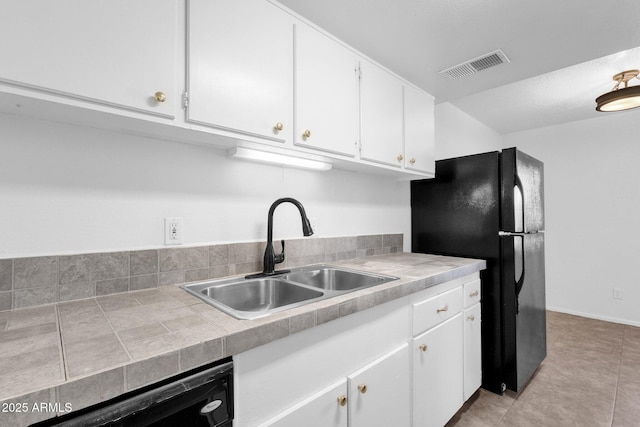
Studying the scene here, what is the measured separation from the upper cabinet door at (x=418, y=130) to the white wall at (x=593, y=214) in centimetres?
271

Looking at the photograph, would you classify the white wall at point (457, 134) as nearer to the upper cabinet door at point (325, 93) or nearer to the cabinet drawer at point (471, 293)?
the cabinet drawer at point (471, 293)

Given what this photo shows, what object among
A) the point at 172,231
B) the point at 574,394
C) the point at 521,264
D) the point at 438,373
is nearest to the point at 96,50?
Result: the point at 172,231

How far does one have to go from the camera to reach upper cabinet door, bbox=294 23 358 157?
1.36m

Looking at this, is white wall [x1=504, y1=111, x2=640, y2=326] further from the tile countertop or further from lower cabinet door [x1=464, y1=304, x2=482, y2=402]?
the tile countertop

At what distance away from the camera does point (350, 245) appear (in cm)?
203

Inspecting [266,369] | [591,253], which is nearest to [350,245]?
[266,369]

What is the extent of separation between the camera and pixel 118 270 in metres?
1.11

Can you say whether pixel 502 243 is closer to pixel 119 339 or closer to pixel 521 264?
pixel 521 264

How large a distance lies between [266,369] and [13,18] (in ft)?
3.80

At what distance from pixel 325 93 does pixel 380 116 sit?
0.47 meters

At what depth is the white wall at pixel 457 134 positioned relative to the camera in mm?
2906

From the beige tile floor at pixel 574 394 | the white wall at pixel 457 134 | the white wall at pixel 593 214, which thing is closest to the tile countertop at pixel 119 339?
the beige tile floor at pixel 574 394

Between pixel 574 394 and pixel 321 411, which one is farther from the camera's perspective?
pixel 574 394

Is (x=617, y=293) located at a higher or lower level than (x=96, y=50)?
lower
